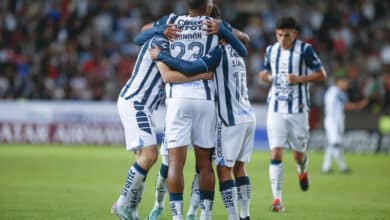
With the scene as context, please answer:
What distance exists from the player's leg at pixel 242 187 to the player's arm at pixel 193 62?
1.83m

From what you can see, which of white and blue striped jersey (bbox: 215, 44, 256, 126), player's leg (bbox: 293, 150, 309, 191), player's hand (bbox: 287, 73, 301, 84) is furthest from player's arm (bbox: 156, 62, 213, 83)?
player's leg (bbox: 293, 150, 309, 191)

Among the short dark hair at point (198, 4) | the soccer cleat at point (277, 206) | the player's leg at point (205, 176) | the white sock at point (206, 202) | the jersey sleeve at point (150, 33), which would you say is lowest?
the soccer cleat at point (277, 206)

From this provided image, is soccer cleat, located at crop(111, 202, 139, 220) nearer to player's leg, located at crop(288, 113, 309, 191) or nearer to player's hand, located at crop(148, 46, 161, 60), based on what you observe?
player's hand, located at crop(148, 46, 161, 60)

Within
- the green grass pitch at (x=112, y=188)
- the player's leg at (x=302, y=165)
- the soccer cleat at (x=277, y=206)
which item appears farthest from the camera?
the player's leg at (x=302, y=165)

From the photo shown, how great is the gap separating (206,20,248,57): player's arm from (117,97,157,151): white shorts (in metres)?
1.45

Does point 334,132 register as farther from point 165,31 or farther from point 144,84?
point 165,31

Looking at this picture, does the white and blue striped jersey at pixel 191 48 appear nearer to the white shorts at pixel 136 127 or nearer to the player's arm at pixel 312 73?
the white shorts at pixel 136 127

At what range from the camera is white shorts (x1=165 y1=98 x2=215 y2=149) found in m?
9.36

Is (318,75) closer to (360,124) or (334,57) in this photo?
(360,124)

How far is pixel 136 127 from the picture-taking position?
10406 mm

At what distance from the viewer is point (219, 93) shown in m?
10.0

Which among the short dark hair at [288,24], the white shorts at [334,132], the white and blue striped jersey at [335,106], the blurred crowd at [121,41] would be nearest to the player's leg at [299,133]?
the short dark hair at [288,24]

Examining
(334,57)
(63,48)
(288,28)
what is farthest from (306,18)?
(288,28)

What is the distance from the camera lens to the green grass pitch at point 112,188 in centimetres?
1187
